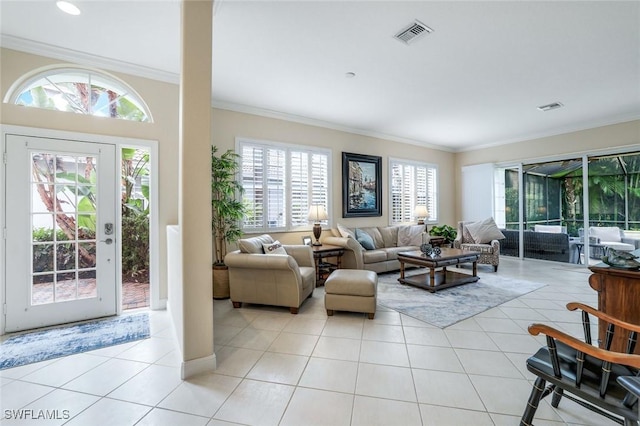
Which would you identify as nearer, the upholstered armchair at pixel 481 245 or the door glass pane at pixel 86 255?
the door glass pane at pixel 86 255

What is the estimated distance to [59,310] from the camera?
312cm

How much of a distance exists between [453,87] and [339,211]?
2.91 meters

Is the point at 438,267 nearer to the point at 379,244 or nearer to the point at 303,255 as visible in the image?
the point at 379,244

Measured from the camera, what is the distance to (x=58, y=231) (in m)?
3.15

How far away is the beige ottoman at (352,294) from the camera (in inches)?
126

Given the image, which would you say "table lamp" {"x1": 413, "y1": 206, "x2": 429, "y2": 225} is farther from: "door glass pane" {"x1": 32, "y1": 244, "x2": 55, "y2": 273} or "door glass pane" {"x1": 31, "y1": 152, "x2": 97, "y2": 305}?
"door glass pane" {"x1": 32, "y1": 244, "x2": 55, "y2": 273}

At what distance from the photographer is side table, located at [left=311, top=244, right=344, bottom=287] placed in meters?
4.63

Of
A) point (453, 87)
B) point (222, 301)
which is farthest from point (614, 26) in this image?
point (222, 301)

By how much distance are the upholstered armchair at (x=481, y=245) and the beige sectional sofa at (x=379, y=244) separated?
75cm

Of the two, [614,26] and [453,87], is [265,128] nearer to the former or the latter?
[453,87]

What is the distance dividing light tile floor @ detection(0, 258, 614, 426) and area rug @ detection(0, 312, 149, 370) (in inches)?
5.3

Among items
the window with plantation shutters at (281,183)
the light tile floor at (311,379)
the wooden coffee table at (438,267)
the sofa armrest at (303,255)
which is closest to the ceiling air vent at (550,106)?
the wooden coffee table at (438,267)

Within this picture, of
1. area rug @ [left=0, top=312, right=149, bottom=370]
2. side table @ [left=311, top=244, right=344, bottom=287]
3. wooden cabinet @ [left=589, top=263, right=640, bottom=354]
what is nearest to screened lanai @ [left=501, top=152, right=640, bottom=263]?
side table @ [left=311, top=244, right=344, bottom=287]

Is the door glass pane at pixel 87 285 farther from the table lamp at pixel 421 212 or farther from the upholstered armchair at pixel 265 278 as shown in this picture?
the table lamp at pixel 421 212
